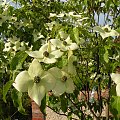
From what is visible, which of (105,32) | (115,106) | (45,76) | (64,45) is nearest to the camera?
(115,106)

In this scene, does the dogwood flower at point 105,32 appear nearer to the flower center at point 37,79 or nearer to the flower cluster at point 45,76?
the flower cluster at point 45,76

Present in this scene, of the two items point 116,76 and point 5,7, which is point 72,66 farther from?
point 5,7

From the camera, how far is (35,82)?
1461mm

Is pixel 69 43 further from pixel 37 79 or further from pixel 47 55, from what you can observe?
pixel 37 79

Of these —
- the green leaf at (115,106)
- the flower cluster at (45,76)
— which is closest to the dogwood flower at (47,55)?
the flower cluster at (45,76)

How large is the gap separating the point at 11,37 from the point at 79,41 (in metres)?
1.43

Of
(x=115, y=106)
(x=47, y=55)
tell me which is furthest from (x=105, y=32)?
(x=115, y=106)

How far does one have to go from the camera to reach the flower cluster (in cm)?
143

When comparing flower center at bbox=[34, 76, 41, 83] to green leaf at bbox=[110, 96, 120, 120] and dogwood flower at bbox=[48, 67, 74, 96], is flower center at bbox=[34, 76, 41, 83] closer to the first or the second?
dogwood flower at bbox=[48, 67, 74, 96]

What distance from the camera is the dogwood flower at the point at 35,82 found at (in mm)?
1424

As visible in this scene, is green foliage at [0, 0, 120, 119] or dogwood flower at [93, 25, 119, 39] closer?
green foliage at [0, 0, 120, 119]

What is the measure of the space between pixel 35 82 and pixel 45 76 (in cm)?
5

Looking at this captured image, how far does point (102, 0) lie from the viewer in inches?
109

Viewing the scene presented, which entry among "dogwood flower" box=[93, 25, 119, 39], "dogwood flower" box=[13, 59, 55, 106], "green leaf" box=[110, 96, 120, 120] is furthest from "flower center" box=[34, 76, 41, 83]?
"dogwood flower" box=[93, 25, 119, 39]
